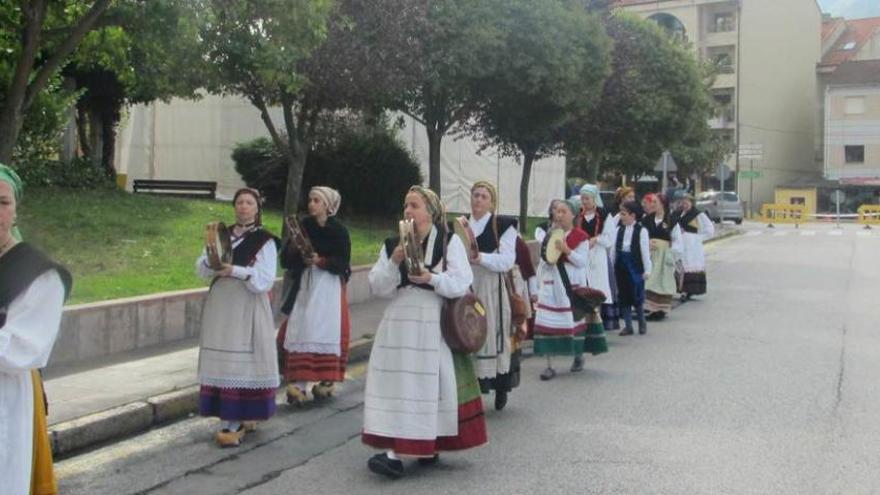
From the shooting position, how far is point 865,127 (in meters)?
63.9

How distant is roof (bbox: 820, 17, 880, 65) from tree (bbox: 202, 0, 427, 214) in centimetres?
6301

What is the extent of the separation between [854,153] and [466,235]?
63100mm

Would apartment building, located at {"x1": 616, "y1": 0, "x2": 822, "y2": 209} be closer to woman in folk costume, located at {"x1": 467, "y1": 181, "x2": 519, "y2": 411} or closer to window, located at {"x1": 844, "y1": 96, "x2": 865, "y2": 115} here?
window, located at {"x1": 844, "y1": 96, "x2": 865, "y2": 115}

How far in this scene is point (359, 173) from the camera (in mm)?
22969

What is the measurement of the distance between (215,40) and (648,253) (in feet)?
18.9

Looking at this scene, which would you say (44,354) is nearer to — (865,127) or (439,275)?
(439,275)

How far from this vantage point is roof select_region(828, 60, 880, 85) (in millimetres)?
64438

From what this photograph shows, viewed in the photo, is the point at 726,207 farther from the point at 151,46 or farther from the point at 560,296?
the point at 151,46

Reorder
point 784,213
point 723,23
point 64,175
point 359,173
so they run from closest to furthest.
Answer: point 64,175 → point 359,173 → point 784,213 → point 723,23

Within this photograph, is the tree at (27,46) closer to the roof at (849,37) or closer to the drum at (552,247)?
the drum at (552,247)

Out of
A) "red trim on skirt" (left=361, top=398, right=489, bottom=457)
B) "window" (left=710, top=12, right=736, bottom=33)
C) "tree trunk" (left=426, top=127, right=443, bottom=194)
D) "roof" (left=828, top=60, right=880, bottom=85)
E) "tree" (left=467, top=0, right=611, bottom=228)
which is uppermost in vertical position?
"window" (left=710, top=12, right=736, bottom=33)

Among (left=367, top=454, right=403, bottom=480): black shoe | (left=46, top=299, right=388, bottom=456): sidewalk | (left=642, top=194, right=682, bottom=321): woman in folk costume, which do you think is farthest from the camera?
(left=642, top=194, right=682, bottom=321): woman in folk costume

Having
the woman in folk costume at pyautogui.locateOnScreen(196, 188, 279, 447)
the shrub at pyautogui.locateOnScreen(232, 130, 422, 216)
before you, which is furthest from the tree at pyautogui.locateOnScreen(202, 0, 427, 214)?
the shrub at pyautogui.locateOnScreen(232, 130, 422, 216)

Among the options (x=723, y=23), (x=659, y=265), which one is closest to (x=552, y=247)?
(x=659, y=265)
